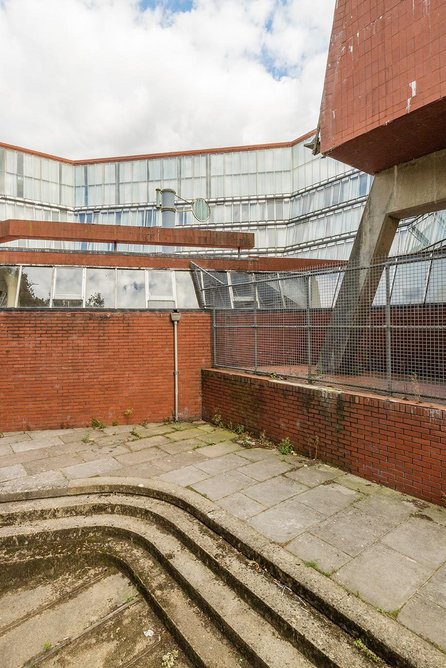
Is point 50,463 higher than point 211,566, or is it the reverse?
point 50,463

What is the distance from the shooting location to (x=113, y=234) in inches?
437

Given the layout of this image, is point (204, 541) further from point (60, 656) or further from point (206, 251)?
point (206, 251)

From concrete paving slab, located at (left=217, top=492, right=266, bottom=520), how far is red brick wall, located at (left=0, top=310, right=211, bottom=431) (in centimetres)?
364

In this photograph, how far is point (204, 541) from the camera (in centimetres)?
341

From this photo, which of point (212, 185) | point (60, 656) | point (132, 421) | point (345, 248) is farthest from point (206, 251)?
point (60, 656)

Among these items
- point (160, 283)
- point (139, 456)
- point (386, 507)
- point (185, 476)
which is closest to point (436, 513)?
point (386, 507)

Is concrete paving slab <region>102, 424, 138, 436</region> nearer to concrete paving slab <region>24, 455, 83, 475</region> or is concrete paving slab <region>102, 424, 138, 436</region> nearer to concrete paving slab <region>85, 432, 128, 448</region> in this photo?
concrete paving slab <region>85, 432, 128, 448</region>

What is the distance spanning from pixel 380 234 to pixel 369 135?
182cm

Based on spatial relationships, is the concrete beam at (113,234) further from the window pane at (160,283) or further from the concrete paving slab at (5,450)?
the concrete paving slab at (5,450)

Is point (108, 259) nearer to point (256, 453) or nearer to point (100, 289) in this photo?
point (100, 289)

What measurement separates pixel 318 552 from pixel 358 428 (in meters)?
1.96

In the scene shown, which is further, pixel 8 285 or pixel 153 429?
pixel 8 285

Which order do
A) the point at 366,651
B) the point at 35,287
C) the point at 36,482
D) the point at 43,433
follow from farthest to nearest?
the point at 35,287, the point at 43,433, the point at 36,482, the point at 366,651

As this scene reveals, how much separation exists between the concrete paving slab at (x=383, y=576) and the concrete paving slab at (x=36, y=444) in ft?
16.5
